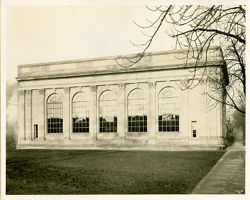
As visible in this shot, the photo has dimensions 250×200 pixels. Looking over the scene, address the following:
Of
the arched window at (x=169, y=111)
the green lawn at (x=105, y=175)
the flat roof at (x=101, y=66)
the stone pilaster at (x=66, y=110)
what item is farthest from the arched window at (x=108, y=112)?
the green lawn at (x=105, y=175)

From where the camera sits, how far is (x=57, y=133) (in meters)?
23.3

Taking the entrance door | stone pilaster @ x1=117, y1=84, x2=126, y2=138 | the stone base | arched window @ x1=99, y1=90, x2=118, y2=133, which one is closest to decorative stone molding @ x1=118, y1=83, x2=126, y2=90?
stone pilaster @ x1=117, y1=84, x2=126, y2=138

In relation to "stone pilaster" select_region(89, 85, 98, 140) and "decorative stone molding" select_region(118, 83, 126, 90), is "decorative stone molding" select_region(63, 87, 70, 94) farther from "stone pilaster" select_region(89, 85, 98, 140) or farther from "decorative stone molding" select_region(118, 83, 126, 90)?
"decorative stone molding" select_region(118, 83, 126, 90)

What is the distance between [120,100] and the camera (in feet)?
76.0

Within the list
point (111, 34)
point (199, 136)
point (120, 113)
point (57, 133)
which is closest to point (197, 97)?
point (199, 136)

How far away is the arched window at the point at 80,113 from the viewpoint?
2345cm

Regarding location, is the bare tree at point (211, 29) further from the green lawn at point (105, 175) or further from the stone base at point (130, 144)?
the stone base at point (130, 144)

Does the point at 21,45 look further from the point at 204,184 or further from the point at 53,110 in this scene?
the point at 53,110

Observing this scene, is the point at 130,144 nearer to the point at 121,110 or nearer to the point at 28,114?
the point at 121,110

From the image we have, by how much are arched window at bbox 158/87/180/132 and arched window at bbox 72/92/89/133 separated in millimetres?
4826

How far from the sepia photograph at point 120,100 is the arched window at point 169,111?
61 mm
